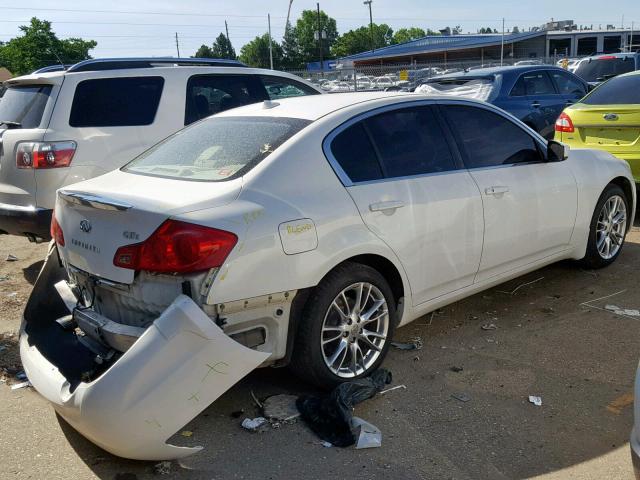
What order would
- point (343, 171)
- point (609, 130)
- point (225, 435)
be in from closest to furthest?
point (225, 435)
point (343, 171)
point (609, 130)

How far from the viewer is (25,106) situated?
6.09 metres

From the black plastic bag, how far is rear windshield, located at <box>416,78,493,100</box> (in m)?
7.15

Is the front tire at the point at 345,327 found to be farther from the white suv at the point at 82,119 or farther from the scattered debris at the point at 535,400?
the white suv at the point at 82,119

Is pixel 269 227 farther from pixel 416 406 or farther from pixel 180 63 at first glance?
pixel 180 63

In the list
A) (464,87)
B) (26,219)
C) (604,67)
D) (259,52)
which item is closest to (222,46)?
(259,52)

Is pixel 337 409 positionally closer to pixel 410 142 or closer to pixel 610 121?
pixel 410 142

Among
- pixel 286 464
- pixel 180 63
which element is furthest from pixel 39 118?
pixel 286 464

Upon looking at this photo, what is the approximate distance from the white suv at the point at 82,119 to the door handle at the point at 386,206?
3223 mm

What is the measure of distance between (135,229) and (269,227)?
0.66 metres

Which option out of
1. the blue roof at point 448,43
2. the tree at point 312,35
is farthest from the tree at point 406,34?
the blue roof at point 448,43

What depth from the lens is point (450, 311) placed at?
509cm

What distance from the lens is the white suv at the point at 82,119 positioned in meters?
5.70

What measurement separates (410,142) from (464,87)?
6897 millimetres

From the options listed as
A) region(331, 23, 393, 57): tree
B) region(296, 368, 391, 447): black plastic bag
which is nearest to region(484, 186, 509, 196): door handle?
region(296, 368, 391, 447): black plastic bag
